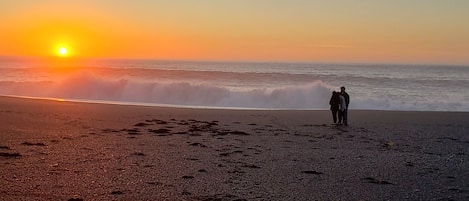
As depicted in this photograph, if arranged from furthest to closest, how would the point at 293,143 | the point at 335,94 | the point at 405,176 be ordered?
the point at 335,94 < the point at 293,143 < the point at 405,176

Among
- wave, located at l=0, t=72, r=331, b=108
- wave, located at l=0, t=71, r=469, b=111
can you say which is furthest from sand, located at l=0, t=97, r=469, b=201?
wave, located at l=0, t=72, r=331, b=108

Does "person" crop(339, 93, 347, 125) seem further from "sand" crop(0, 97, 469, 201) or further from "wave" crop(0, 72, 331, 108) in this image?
"wave" crop(0, 72, 331, 108)

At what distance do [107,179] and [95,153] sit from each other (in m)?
2.23

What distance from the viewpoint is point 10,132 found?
38.1ft

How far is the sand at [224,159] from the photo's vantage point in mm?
6688

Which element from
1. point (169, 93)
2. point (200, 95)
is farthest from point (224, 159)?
point (169, 93)

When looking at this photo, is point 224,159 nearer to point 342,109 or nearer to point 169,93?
point 342,109

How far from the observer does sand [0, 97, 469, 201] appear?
21.9 ft

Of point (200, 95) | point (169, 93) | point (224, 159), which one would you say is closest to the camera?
point (224, 159)

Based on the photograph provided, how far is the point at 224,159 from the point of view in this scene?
905cm

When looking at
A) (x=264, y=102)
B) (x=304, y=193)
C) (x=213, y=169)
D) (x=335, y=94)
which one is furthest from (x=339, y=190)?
(x=264, y=102)

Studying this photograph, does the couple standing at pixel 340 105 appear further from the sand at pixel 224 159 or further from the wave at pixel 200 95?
the wave at pixel 200 95

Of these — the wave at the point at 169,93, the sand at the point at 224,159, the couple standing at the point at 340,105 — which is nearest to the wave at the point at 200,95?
the wave at the point at 169,93

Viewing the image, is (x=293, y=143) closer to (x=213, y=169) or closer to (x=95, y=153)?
(x=213, y=169)
